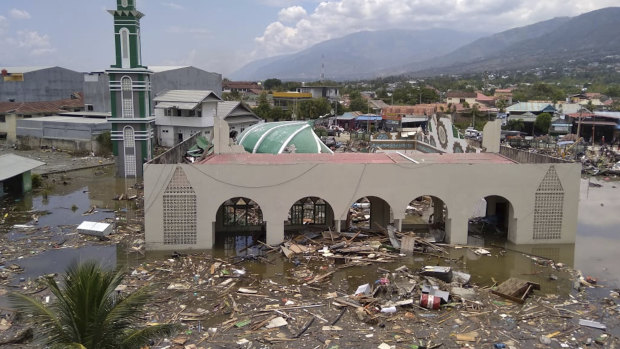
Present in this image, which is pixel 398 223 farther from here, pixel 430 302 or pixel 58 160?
pixel 58 160

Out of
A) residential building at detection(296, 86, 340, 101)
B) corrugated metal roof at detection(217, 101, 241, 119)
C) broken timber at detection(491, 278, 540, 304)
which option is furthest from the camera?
residential building at detection(296, 86, 340, 101)

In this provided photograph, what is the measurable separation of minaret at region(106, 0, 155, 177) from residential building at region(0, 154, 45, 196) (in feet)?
16.4

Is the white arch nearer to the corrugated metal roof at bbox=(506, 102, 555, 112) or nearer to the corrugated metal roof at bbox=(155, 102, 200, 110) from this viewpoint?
the corrugated metal roof at bbox=(155, 102, 200, 110)

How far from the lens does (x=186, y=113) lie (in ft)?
121

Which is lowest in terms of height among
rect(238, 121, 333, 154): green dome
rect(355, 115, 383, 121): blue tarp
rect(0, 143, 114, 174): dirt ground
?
rect(0, 143, 114, 174): dirt ground

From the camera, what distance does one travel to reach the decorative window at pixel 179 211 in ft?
50.3

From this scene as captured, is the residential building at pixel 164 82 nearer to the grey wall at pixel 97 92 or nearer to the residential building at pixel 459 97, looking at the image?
the grey wall at pixel 97 92

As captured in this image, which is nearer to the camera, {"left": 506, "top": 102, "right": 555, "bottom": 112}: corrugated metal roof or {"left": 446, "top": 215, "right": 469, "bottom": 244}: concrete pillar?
{"left": 446, "top": 215, "right": 469, "bottom": 244}: concrete pillar

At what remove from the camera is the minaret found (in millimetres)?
25641

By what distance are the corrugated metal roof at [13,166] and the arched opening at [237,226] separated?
10.4 m

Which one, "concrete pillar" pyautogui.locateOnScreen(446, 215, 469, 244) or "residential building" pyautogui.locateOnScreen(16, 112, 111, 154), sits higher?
"residential building" pyautogui.locateOnScreen(16, 112, 111, 154)

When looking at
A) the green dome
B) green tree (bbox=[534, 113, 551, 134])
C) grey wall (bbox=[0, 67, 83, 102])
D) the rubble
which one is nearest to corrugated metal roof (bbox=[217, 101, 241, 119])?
the green dome

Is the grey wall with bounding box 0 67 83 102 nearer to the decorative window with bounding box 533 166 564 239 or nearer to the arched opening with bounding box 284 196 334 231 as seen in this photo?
the arched opening with bounding box 284 196 334 231

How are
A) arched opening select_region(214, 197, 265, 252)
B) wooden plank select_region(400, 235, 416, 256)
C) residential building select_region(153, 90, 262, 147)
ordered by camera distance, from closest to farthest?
wooden plank select_region(400, 235, 416, 256)
arched opening select_region(214, 197, 265, 252)
residential building select_region(153, 90, 262, 147)
